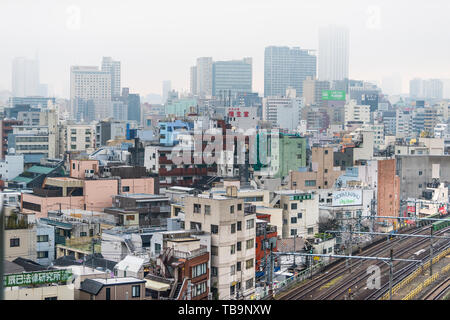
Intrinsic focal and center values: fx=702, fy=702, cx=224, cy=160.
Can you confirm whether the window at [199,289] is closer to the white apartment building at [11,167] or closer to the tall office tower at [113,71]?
the white apartment building at [11,167]

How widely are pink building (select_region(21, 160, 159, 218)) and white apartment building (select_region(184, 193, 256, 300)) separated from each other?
3890 mm

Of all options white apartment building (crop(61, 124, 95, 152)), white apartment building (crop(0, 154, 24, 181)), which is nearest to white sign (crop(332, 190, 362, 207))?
white apartment building (crop(0, 154, 24, 181))

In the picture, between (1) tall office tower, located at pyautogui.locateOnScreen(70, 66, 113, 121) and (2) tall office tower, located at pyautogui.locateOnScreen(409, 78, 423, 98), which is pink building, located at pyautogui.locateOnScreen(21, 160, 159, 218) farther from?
(2) tall office tower, located at pyautogui.locateOnScreen(409, 78, 423, 98)

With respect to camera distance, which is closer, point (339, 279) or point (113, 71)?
point (339, 279)

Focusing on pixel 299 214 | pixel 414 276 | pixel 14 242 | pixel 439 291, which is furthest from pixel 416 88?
pixel 14 242

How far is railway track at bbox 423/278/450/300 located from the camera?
268 inches

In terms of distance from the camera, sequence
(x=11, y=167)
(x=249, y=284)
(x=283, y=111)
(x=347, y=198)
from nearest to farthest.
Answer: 1. (x=249, y=284)
2. (x=347, y=198)
3. (x=11, y=167)
4. (x=283, y=111)

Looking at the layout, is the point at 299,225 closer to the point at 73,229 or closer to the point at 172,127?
the point at 73,229

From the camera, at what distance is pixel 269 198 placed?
31.2ft

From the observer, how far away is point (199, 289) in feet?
18.4

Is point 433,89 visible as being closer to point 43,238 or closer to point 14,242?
point 43,238

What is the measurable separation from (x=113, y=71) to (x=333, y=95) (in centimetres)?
1394

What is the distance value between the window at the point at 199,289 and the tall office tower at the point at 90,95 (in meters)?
30.5
